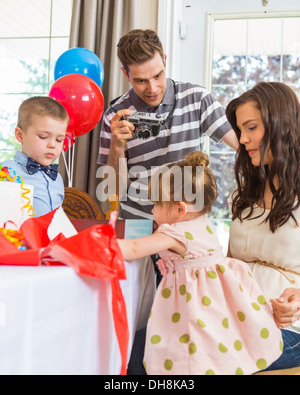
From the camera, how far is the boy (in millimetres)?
1181

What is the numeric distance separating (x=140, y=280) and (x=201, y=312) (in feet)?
0.45

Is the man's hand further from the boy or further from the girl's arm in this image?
the girl's arm

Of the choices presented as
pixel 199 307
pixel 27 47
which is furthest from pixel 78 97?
pixel 27 47

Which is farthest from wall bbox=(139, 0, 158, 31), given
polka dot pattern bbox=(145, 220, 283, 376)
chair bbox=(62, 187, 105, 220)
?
polka dot pattern bbox=(145, 220, 283, 376)

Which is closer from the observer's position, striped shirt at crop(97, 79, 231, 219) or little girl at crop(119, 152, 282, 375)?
little girl at crop(119, 152, 282, 375)

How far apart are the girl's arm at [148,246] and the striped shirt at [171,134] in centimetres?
65

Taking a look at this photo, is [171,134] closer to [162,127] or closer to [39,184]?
[162,127]

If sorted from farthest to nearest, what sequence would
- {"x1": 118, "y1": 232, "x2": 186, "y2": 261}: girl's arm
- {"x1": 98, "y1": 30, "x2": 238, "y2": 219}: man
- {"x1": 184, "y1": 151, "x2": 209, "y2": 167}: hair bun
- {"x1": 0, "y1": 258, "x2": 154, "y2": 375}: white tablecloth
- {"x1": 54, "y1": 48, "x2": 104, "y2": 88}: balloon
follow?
{"x1": 54, "y1": 48, "x2": 104, "y2": 88}: balloon
{"x1": 98, "y1": 30, "x2": 238, "y2": 219}: man
{"x1": 184, "y1": 151, "x2": 209, "y2": 167}: hair bun
{"x1": 118, "y1": 232, "x2": 186, "y2": 261}: girl's arm
{"x1": 0, "y1": 258, "x2": 154, "y2": 375}: white tablecloth

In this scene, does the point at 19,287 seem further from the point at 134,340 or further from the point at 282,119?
the point at 282,119

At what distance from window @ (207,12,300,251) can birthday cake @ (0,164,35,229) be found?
1625mm

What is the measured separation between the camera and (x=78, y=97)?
5.38 ft

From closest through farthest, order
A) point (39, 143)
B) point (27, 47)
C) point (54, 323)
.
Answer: point (54, 323) < point (39, 143) < point (27, 47)

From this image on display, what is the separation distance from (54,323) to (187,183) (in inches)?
19.4

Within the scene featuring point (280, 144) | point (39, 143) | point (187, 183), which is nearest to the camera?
point (187, 183)
